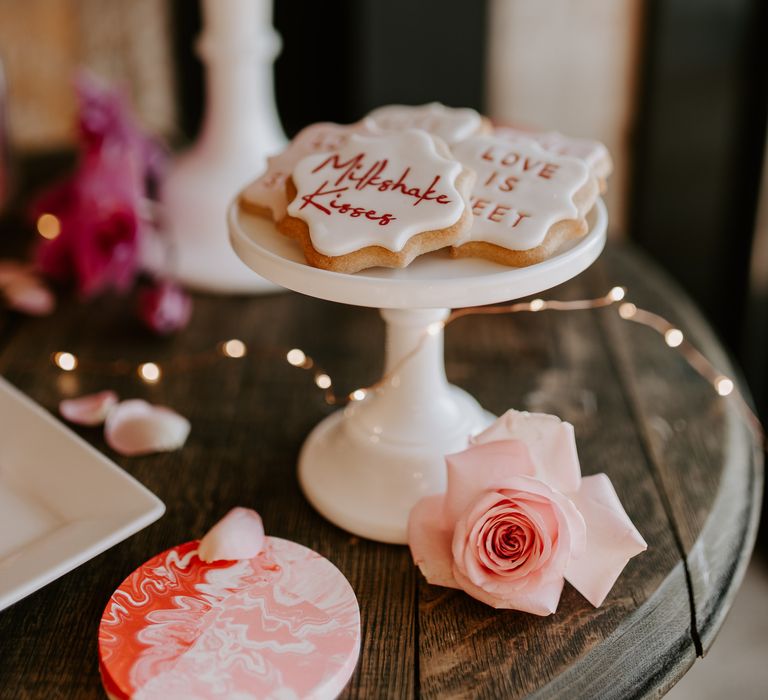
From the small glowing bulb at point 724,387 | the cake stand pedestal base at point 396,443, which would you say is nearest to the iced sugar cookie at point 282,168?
the cake stand pedestal base at point 396,443

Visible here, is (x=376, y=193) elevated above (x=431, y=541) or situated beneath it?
elevated above

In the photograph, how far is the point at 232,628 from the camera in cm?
54

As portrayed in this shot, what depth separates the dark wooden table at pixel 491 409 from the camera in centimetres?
55

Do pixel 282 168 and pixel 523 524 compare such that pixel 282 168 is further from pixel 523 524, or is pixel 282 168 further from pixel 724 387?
pixel 724 387

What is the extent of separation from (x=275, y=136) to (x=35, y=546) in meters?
0.59

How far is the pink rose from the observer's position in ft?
1.80

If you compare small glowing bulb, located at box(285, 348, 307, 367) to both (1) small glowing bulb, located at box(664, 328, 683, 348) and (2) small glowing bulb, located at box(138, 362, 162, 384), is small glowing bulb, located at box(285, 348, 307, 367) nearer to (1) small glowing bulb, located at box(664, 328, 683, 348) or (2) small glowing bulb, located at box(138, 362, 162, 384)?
(2) small glowing bulb, located at box(138, 362, 162, 384)

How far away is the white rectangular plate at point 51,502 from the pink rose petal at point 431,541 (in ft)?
0.55

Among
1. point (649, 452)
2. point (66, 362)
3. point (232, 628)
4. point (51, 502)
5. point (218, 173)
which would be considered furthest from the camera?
point (218, 173)

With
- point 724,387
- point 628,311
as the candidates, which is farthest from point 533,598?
point 628,311

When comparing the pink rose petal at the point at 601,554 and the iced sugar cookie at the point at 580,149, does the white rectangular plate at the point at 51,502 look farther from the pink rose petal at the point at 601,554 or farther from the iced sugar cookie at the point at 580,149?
the iced sugar cookie at the point at 580,149

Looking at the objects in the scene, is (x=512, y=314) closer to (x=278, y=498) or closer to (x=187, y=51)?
A: (x=278, y=498)

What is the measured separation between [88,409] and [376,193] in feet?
1.21

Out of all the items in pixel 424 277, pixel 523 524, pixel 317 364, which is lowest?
pixel 317 364
